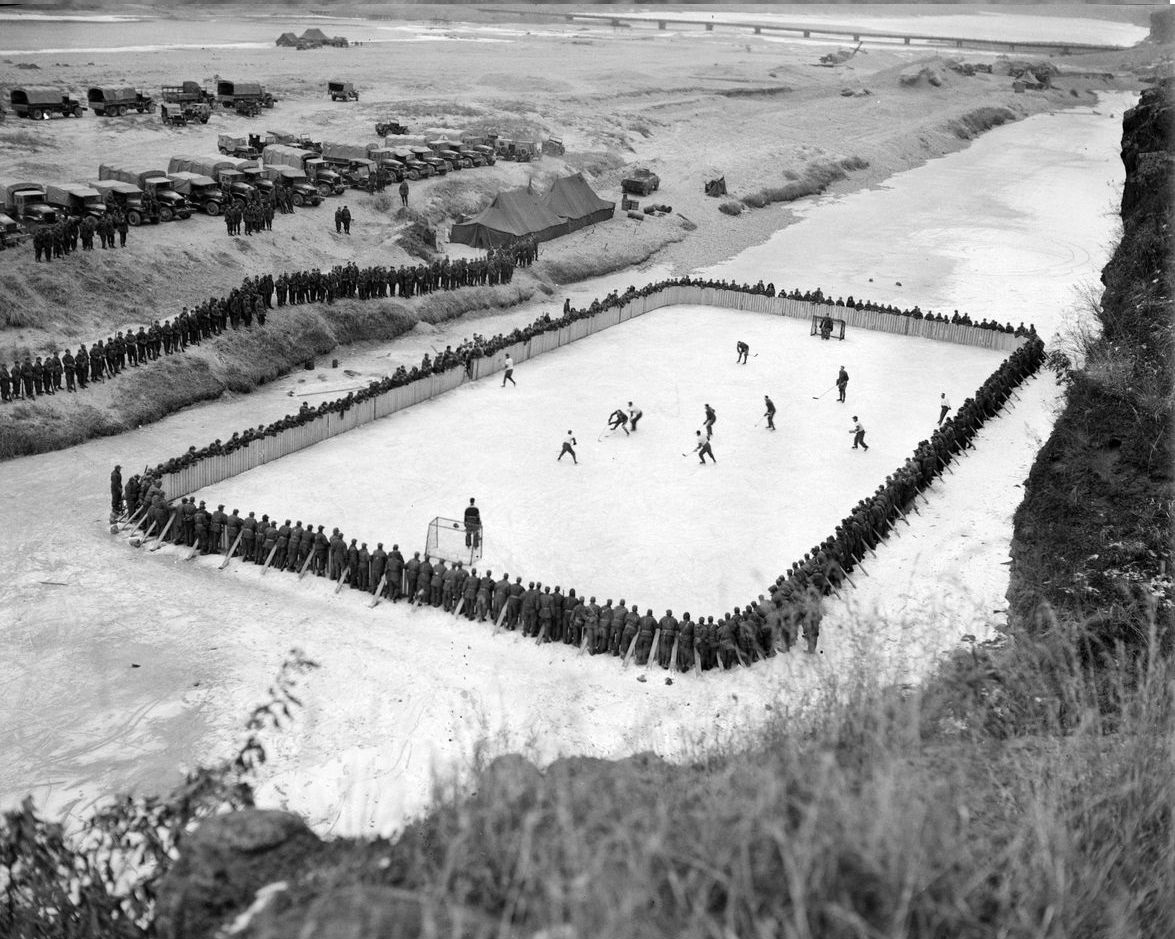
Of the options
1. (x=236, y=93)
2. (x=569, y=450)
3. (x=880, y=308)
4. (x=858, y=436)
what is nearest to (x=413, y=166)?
(x=236, y=93)

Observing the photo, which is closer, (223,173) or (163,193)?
(163,193)

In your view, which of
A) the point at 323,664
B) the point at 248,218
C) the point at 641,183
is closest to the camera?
the point at 323,664

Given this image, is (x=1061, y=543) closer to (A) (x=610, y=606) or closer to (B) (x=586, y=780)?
(A) (x=610, y=606)

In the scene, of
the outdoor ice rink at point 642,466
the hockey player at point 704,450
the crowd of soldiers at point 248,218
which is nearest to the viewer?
the outdoor ice rink at point 642,466

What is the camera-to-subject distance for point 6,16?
11212 centimetres

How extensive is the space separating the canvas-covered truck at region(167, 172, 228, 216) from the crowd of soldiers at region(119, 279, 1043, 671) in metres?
19.5

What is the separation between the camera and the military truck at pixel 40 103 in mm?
58375

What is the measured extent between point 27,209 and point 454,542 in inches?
917

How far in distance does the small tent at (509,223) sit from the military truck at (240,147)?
471 inches

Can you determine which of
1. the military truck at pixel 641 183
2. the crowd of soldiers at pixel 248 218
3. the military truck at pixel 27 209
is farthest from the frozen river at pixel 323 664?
the military truck at pixel 641 183

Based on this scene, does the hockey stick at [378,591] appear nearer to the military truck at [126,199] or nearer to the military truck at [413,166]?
the military truck at [126,199]

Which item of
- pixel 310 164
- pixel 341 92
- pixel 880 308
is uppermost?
pixel 341 92

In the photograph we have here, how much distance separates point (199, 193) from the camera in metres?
43.3

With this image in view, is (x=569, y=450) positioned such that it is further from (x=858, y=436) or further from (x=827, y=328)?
(x=827, y=328)
